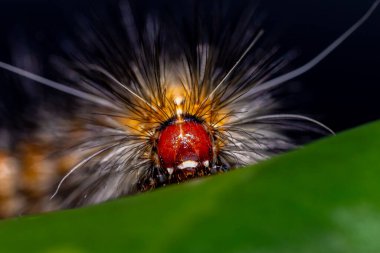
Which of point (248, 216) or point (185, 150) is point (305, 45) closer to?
point (185, 150)

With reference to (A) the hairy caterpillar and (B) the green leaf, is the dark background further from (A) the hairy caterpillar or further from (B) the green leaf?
(B) the green leaf

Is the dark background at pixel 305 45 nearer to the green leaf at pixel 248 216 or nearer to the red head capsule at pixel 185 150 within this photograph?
the red head capsule at pixel 185 150

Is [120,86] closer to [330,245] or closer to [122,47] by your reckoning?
[122,47]

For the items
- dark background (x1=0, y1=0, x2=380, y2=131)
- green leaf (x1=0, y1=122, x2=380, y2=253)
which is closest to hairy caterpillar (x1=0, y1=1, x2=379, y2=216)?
dark background (x1=0, y1=0, x2=380, y2=131)

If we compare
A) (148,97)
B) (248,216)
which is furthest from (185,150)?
(248,216)

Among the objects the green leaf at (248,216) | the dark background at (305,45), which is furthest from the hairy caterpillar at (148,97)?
the green leaf at (248,216)

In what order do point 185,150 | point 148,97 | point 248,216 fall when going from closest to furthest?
point 248,216
point 185,150
point 148,97

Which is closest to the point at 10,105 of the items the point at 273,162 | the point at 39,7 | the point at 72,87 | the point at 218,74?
the point at 72,87
